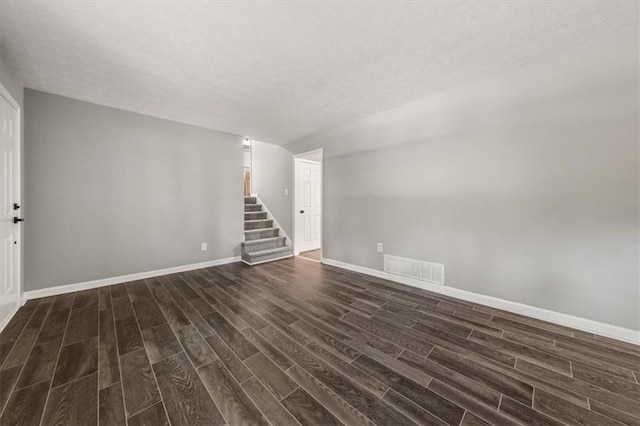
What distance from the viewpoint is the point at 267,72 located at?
2.40 m

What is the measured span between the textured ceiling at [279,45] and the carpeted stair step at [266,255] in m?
2.71

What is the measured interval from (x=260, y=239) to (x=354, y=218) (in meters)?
2.22

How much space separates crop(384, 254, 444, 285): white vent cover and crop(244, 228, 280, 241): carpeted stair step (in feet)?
9.08

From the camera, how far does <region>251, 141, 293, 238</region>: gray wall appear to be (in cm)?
517

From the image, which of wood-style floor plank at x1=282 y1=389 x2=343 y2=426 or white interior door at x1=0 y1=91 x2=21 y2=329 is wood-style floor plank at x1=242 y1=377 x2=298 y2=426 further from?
white interior door at x1=0 y1=91 x2=21 y2=329

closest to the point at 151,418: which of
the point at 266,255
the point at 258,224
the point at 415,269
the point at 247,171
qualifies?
the point at 415,269

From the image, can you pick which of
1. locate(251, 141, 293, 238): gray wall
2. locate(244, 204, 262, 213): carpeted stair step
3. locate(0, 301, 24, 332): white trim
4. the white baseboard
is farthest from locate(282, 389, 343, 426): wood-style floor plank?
locate(244, 204, 262, 213): carpeted stair step

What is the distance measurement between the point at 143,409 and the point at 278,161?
15.4ft

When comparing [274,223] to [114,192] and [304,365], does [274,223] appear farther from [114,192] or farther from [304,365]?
[304,365]

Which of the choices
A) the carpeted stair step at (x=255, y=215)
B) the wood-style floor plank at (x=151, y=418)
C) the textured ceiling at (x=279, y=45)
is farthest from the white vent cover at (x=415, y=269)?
the carpeted stair step at (x=255, y=215)

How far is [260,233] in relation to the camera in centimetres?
514

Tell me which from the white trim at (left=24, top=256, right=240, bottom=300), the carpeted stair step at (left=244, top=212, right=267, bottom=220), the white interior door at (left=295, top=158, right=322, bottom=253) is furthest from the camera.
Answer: the carpeted stair step at (left=244, top=212, right=267, bottom=220)

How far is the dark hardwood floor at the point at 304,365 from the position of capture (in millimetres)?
1287

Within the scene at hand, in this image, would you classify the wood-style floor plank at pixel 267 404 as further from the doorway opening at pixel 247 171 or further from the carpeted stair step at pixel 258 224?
the doorway opening at pixel 247 171
